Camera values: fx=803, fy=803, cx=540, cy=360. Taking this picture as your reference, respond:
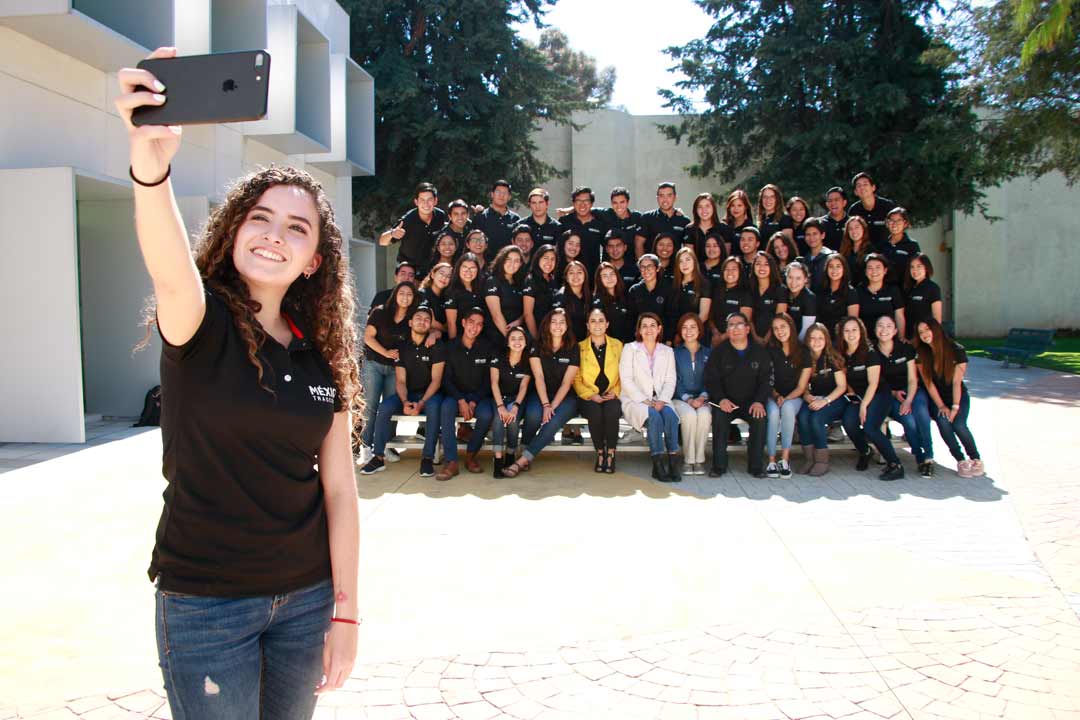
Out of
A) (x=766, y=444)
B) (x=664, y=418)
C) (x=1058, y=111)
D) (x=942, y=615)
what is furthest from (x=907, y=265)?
(x=1058, y=111)

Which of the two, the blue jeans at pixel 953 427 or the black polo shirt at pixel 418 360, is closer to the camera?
the blue jeans at pixel 953 427

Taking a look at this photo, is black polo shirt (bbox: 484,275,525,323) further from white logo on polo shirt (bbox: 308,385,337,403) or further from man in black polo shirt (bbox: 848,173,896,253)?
white logo on polo shirt (bbox: 308,385,337,403)

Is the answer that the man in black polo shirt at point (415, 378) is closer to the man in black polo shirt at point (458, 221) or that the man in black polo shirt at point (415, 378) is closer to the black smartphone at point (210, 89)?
the man in black polo shirt at point (458, 221)

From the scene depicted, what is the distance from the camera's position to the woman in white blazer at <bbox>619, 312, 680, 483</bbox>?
774 cm

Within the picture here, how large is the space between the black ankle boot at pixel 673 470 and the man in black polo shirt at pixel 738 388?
38 centimetres

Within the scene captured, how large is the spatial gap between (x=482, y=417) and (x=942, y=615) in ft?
15.1

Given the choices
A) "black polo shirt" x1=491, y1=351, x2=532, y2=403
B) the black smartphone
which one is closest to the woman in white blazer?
"black polo shirt" x1=491, y1=351, x2=532, y2=403

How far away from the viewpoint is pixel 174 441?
5.57 ft

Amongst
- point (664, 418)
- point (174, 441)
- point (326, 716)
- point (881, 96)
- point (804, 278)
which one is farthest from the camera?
point (881, 96)

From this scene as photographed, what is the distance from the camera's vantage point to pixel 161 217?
1485mm

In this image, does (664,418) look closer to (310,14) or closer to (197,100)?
(197,100)

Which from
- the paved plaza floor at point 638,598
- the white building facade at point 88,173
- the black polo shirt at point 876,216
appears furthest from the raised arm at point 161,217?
the black polo shirt at point 876,216

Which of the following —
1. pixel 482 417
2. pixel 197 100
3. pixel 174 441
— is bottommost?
pixel 482 417

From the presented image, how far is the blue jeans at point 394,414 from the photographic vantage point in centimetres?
761
